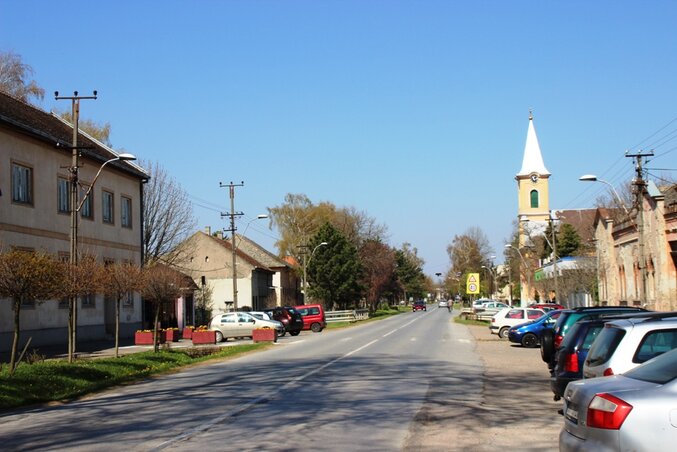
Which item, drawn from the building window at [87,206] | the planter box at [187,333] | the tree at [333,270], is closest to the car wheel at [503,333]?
the planter box at [187,333]

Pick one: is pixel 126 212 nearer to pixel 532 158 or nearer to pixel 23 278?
pixel 23 278

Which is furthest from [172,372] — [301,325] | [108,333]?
[301,325]

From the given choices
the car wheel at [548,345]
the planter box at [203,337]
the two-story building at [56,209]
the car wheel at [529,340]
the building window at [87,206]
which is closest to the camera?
the car wheel at [548,345]

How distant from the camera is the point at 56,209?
3538cm

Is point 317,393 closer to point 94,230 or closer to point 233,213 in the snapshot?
point 94,230

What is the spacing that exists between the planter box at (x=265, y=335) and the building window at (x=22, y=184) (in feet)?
39.9

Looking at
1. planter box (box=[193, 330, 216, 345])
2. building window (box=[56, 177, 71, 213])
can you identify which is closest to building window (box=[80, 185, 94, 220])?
building window (box=[56, 177, 71, 213])

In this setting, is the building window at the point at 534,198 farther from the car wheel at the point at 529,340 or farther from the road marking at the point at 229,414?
the road marking at the point at 229,414

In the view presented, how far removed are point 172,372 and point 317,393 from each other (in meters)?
8.07

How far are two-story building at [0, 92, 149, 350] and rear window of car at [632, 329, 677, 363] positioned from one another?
2123 cm

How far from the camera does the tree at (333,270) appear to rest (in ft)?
271

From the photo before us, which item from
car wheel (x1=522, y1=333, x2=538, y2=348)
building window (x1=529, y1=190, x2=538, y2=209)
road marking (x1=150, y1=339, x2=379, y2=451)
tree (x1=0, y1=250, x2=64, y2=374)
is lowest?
car wheel (x1=522, y1=333, x2=538, y2=348)

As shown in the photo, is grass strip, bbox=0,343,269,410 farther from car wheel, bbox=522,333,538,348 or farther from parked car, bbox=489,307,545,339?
parked car, bbox=489,307,545,339

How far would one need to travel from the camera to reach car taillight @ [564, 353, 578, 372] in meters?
12.6
